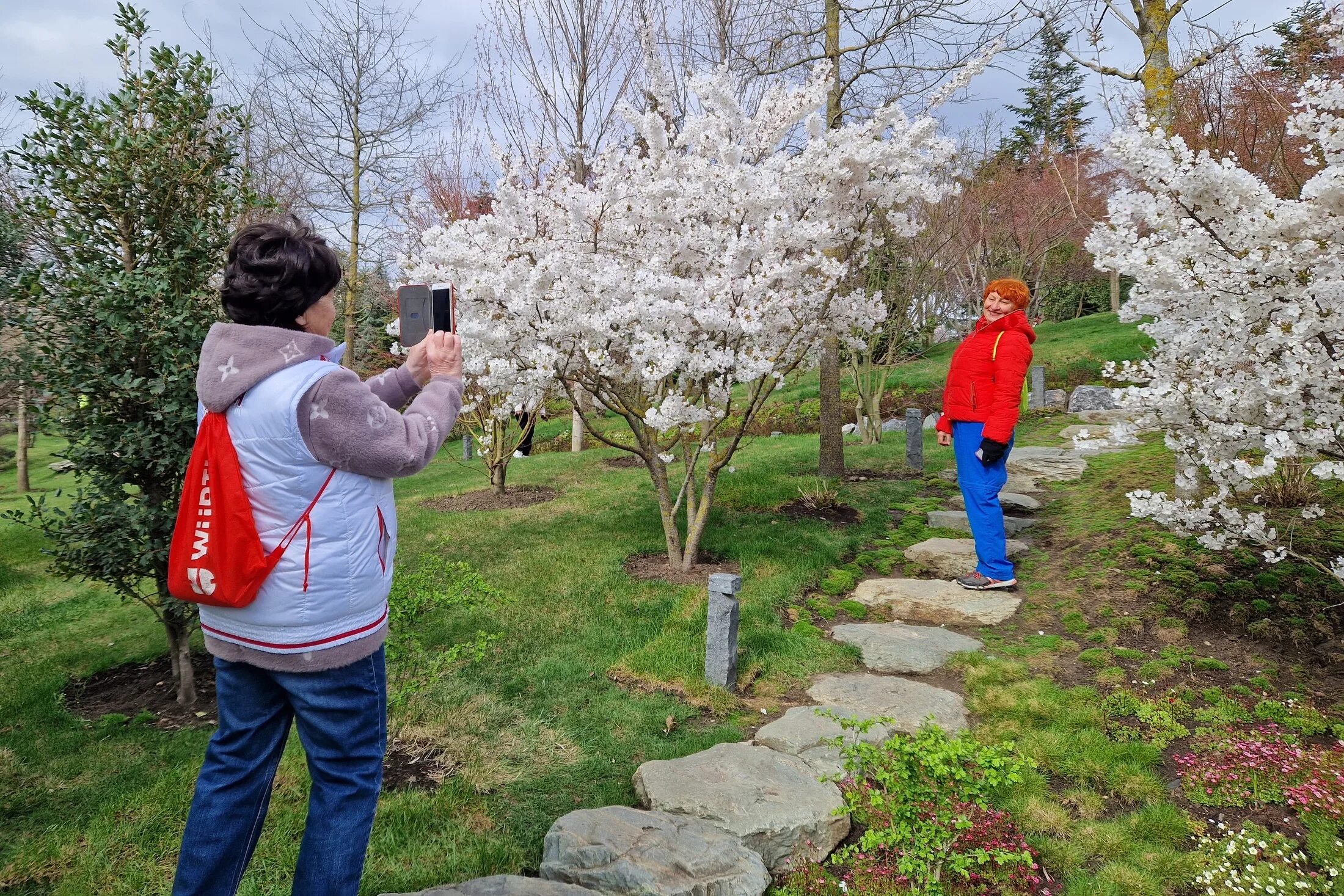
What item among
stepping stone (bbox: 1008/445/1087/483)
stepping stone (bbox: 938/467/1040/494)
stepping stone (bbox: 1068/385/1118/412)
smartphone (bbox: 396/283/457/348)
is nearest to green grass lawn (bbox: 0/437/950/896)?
stepping stone (bbox: 938/467/1040/494)

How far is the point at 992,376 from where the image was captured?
193 inches

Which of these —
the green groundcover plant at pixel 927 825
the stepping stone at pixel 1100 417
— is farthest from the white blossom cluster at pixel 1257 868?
the stepping stone at pixel 1100 417

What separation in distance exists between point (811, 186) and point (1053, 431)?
7.16 m

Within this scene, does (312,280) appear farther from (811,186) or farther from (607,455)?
(607,455)

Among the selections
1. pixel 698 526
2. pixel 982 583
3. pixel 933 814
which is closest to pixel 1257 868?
pixel 933 814

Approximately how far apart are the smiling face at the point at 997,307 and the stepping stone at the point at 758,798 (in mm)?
3375

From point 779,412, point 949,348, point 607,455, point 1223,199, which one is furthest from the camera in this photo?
point 949,348

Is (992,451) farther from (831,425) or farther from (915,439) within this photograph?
(915,439)

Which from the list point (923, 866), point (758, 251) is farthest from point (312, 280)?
point (758, 251)

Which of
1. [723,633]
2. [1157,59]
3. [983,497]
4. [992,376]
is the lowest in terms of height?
[723,633]

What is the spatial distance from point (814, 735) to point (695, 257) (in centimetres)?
342

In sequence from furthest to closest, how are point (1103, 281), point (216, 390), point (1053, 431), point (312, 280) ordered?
1. point (1103, 281)
2. point (1053, 431)
3. point (312, 280)
4. point (216, 390)

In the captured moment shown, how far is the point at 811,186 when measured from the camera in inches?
211

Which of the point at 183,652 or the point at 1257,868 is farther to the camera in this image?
the point at 183,652
